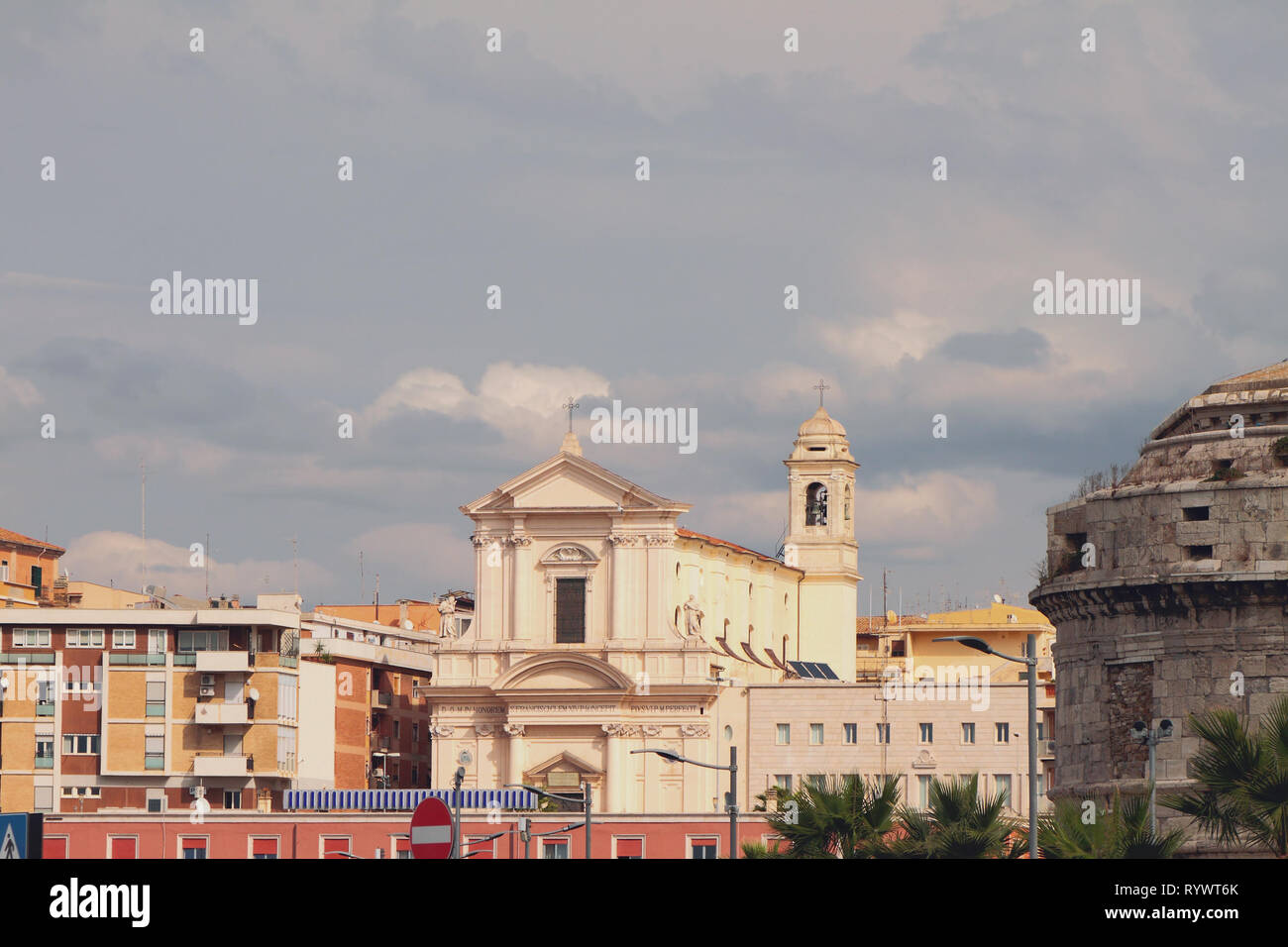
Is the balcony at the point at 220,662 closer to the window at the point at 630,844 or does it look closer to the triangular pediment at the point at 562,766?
the triangular pediment at the point at 562,766

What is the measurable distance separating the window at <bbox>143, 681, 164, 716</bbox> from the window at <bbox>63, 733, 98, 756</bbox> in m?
2.40

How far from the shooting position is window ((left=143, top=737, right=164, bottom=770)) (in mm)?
98438

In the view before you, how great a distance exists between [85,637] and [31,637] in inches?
95.3

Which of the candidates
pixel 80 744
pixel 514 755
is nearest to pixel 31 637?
pixel 80 744

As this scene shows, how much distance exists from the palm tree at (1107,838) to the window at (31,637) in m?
66.9

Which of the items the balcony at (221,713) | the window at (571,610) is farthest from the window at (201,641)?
the window at (571,610)

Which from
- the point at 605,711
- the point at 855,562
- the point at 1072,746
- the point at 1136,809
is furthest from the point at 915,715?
the point at 1136,809

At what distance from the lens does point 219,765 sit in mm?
98750

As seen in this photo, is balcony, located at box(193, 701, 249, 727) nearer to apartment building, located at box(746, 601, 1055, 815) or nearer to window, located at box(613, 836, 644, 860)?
window, located at box(613, 836, 644, 860)

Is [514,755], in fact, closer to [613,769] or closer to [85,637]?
[613,769]

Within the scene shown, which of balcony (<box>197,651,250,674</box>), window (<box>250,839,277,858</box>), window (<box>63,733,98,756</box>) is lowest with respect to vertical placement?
window (<box>250,839,277,858</box>)

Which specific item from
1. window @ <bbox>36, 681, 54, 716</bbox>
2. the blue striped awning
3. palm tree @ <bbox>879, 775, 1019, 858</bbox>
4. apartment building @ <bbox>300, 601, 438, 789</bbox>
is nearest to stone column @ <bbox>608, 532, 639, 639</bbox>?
apartment building @ <bbox>300, 601, 438, 789</bbox>

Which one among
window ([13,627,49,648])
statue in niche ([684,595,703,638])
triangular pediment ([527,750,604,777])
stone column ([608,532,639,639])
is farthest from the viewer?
stone column ([608,532,639,639])
